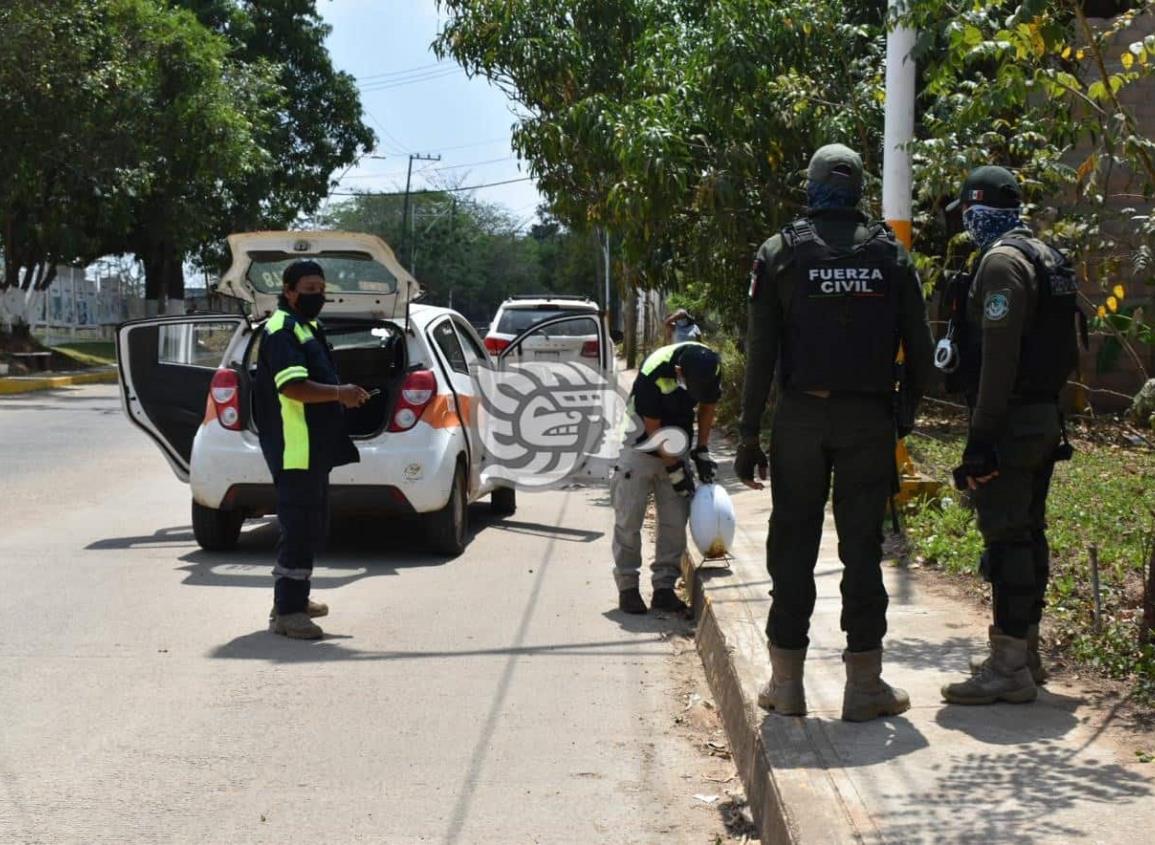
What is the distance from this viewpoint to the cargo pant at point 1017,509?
507 centimetres

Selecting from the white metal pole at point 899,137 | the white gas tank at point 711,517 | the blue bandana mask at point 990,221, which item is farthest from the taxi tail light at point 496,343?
the blue bandana mask at point 990,221

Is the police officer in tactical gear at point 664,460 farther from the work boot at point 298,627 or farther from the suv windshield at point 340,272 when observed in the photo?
the suv windshield at point 340,272

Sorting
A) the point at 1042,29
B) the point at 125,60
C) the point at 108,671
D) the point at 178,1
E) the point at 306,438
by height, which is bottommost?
the point at 108,671

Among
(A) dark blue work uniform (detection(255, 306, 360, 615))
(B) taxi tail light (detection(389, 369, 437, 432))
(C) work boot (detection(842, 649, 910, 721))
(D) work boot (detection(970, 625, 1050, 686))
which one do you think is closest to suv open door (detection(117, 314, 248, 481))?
(B) taxi tail light (detection(389, 369, 437, 432))

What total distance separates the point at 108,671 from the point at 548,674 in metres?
1.93

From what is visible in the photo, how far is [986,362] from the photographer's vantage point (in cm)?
489

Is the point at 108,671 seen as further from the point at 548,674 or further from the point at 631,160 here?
the point at 631,160

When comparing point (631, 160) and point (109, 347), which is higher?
point (631, 160)

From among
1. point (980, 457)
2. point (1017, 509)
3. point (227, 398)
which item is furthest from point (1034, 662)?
point (227, 398)

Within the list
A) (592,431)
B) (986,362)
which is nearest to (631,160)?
(592,431)

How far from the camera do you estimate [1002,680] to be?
5188 mm

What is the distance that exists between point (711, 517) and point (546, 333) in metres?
13.5

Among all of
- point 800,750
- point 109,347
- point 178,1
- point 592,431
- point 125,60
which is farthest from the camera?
point 109,347

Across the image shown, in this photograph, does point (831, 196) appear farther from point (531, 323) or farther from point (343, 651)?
point (531, 323)
